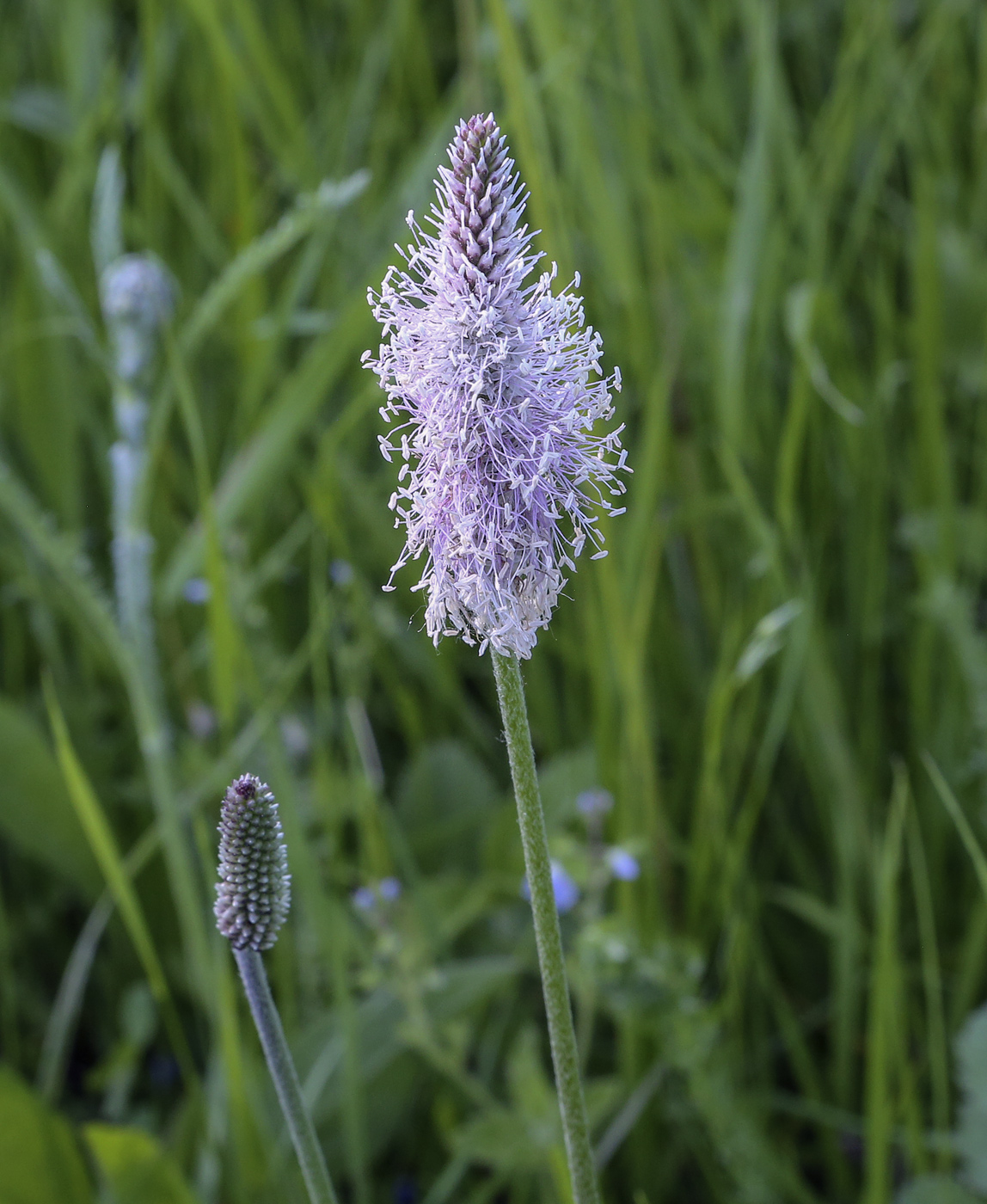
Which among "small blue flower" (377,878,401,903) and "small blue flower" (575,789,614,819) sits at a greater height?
"small blue flower" (575,789,614,819)

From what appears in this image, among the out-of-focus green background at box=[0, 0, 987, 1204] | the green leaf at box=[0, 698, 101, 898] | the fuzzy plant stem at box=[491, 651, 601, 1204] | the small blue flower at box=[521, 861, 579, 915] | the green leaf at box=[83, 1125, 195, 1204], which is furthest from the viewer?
the green leaf at box=[0, 698, 101, 898]

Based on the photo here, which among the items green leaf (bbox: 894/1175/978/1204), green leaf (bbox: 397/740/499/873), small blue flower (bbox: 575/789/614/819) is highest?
green leaf (bbox: 397/740/499/873)

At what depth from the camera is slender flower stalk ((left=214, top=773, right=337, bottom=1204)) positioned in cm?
79

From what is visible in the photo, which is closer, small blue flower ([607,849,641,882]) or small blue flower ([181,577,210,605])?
small blue flower ([607,849,641,882])

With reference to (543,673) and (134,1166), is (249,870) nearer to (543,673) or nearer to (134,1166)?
(134,1166)

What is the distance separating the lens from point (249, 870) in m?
0.80

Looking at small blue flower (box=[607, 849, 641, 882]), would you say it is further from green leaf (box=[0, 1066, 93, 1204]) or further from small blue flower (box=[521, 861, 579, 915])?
green leaf (box=[0, 1066, 93, 1204])

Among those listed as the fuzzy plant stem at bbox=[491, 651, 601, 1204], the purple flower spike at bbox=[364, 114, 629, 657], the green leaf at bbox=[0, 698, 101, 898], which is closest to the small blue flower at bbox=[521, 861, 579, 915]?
the green leaf at bbox=[0, 698, 101, 898]

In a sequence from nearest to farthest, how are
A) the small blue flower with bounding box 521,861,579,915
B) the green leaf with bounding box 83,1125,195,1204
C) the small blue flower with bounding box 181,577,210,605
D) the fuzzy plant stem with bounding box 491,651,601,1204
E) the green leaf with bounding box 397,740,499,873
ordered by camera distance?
the fuzzy plant stem with bounding box 491,651,601,1204 < the green leaf with bounding box 83,1125,195,1204 < the small blue flower with bounding box 521,861,579,915 < the green leaf with bounding box 397,740,499,873 < the small blue flower with bounding box 181,577,210,605

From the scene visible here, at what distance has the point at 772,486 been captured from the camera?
2.41 meters

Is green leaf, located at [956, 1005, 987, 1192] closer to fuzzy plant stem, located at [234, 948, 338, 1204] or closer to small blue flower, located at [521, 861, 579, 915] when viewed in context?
small blue flower, located at [521, 861, 579, 915]

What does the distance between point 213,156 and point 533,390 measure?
8.12 ft

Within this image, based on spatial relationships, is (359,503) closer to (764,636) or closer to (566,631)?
(566,631)

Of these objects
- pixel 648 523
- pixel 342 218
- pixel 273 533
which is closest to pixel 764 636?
pixel 648 523
